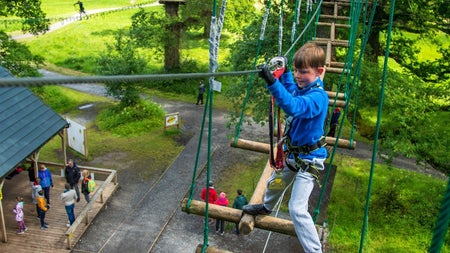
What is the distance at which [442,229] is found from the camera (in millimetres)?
1796

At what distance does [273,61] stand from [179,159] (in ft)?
36.6

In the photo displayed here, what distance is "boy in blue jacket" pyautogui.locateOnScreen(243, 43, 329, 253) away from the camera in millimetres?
3160

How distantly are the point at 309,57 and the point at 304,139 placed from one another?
0.69m

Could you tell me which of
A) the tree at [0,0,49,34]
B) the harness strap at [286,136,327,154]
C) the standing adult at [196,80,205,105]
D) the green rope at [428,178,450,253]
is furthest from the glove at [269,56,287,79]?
the standing adult at [196,80,205,105]

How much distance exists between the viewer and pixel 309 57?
3.14m

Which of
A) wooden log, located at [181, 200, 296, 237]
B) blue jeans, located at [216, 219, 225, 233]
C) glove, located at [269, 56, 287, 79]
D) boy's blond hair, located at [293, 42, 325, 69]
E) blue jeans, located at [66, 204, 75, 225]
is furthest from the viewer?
blue jeans, located at [216, 219, 225, 233]

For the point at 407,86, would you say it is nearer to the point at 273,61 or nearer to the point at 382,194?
the point at 382,194

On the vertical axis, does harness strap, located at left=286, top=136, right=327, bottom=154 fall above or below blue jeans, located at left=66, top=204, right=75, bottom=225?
above

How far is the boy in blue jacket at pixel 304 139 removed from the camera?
316 centimetres

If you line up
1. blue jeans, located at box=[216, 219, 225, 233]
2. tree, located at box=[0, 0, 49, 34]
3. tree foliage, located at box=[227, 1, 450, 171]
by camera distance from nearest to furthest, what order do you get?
tree foliage, located at box=[227, 1, 450, 171], blue jeans, located at box=[216, 219, 225, 233], tree, located at box=[0, 0, 49, 34]

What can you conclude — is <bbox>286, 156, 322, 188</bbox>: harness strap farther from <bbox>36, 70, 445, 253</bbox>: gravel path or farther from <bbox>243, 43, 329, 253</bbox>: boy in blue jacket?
<bbox>36, 70, 445, 253</bbox>: gravel path

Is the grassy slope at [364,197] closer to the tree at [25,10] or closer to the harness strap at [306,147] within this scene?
the tree at [25,10]

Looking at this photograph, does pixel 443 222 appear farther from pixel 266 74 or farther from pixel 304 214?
pixel 304 214

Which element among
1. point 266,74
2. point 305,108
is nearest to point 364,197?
point 305,108
